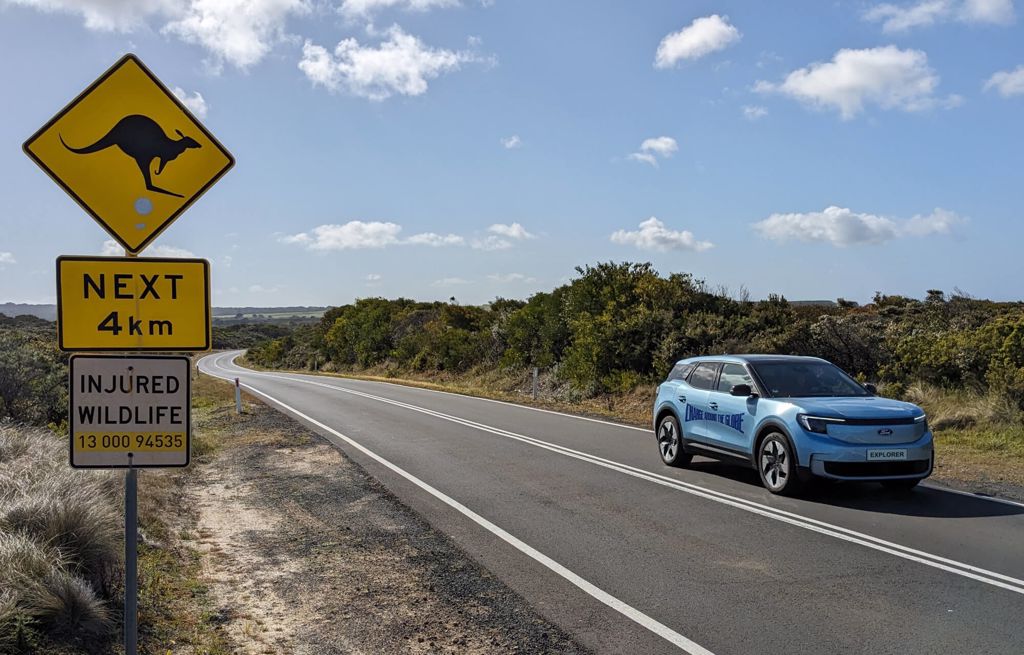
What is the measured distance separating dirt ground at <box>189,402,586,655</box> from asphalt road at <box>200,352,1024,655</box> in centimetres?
33

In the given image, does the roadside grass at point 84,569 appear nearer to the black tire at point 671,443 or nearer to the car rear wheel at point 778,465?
the car rear wheel at point 778,465

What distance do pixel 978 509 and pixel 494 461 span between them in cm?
647

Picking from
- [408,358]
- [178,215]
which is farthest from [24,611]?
[408,358]

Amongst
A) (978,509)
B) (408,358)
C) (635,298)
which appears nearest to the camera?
(978,509)

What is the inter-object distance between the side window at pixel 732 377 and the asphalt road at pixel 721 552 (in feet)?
4.00

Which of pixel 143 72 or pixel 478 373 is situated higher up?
pixel 143 72

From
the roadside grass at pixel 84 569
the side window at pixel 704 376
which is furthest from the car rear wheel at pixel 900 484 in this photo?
the roadside grass at pixel 84 569

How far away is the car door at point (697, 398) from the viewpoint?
438 inches

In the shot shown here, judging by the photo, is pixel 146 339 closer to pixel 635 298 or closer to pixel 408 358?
pixel 635 298

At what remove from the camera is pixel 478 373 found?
3519 cm

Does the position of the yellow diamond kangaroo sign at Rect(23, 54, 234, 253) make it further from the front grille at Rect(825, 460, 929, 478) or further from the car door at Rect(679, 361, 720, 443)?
the car door at Rect(679, 361, 720, 443)

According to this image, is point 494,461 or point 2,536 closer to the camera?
point 2,536

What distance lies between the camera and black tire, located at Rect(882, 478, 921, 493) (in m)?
9.17

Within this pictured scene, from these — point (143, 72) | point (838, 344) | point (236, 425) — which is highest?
point (143, 72)
